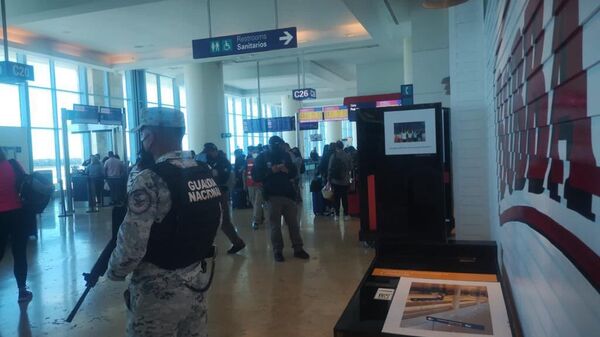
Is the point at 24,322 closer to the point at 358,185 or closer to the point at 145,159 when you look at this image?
the point at 145,159

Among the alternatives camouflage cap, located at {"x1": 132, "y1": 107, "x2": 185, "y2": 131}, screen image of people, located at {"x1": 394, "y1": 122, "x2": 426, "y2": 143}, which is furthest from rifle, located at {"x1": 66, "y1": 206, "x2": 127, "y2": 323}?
screen image of people, located at {"x1": 394, "y1": 122, "x2": 426, "y2": 143}

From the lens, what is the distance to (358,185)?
252 inches

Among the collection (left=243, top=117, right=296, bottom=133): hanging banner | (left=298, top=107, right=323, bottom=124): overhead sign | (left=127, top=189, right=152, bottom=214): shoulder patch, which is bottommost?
(left=127, top=189, right=152, bottom=214): shoulder patch

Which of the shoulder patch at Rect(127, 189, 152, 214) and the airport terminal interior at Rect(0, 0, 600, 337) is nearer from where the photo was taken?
the airport terminal interior at Rect(0, 0, 600, 337)

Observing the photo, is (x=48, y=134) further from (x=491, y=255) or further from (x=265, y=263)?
(x=491, y=255)

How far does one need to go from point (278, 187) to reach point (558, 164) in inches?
183

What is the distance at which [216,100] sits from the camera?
46.6ft

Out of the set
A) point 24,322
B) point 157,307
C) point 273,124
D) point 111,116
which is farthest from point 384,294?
point 273,124

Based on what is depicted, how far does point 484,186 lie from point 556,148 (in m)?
3.57

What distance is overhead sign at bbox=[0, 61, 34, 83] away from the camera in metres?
7.70

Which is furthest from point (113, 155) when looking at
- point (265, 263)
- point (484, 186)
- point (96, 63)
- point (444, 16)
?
point (484, 186)

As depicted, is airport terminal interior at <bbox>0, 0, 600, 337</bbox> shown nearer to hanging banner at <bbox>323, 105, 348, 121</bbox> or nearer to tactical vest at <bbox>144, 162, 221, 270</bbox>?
tactical vest at <bbox>144, 162, 221, 270</bbox>

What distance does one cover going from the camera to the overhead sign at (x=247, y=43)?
7.11 meters

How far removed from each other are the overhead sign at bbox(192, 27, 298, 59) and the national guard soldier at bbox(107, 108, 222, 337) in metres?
5.36
